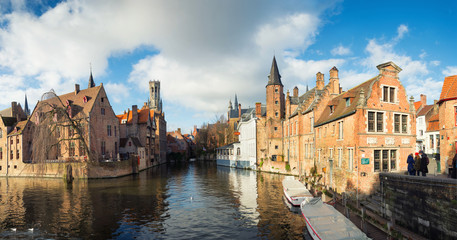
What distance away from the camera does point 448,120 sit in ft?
73.7

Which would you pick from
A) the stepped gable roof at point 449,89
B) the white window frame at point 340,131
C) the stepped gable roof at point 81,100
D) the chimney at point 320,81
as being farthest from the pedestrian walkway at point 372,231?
the stepped gable roof at point 81,100

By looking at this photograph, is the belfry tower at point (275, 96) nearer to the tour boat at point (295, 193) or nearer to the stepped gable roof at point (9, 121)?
the tour boat at point (295, 193)

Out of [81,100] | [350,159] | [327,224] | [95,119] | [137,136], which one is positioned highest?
[81,100]

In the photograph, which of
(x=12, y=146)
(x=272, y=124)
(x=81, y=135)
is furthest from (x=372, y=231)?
(x=12, y=146)

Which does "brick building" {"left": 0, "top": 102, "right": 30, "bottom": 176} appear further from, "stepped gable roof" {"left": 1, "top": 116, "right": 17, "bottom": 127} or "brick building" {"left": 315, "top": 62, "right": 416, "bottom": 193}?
"brick building" {"left": 315, "top": 62, "right": 416, "bottom": 193}

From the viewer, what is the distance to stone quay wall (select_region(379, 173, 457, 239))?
12734 millimetres

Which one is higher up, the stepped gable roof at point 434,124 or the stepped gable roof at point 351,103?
the stepped gable roof at point 351,103

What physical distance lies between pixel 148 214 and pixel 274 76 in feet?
129

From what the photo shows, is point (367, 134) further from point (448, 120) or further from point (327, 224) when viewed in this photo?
point (327, 224)

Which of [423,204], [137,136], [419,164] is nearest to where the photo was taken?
[423,204]

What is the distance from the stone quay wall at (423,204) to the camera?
12.7 meters

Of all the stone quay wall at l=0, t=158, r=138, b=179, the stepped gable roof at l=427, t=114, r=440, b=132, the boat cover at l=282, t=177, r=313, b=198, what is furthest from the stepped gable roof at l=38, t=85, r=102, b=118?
the stepped gable roof at l=427, t=114, r=440, b=132

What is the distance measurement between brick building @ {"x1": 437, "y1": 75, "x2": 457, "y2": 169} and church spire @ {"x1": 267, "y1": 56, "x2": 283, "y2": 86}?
1256 inches

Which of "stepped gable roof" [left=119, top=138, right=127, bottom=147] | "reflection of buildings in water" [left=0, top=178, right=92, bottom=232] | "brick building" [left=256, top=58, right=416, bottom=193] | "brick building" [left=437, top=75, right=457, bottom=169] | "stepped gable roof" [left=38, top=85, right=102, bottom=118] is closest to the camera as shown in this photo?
"reflection of buildings in water" [left=0, top=178, right=92, bottom=232]
